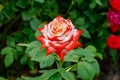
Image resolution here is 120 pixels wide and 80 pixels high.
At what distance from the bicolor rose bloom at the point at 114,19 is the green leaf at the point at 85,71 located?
83 centimetres

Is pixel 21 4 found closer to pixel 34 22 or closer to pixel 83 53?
pixel 34 22

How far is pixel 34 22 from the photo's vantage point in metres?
2.72

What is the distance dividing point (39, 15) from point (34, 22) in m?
0.10

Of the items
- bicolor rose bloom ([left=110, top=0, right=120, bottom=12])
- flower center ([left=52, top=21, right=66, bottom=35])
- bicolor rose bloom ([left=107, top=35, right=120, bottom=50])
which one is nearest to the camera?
flower center ([left=52, top=21, right=66, bottom=35])

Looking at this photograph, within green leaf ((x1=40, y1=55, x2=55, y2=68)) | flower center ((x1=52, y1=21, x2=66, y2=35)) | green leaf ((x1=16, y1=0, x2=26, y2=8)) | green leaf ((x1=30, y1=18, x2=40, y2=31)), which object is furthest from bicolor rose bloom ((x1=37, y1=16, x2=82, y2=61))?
green leaf ((x1=16, y1=0, x2=26, y2=8))

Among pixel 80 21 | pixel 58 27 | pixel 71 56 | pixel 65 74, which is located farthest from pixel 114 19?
pixel 58 27

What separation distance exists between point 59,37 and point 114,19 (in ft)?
3.43

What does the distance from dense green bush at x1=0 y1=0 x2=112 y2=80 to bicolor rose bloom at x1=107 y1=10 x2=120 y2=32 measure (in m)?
0.10

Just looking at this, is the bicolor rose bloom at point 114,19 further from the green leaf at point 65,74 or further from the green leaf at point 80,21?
the green leaf at point 65,74

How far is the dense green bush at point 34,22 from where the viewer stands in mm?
2721

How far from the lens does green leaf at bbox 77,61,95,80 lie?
1890 mm

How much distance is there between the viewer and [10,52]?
257 centimetres

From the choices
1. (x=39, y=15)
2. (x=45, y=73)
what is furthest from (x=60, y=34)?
(x=39, y=15)

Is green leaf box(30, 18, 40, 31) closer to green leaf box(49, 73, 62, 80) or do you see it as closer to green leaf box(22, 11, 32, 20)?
green leaf box(22, 11, 32, 20)
